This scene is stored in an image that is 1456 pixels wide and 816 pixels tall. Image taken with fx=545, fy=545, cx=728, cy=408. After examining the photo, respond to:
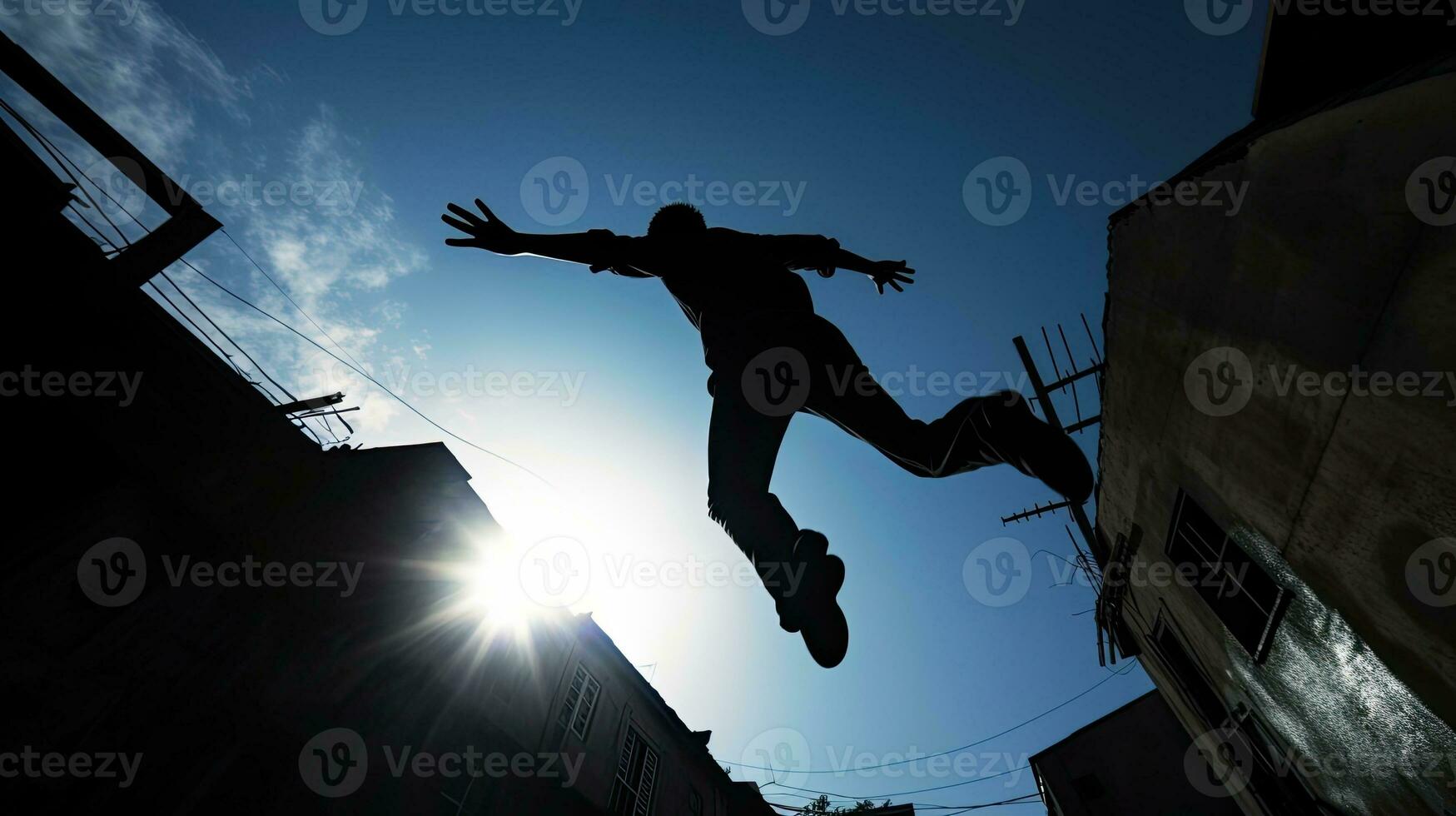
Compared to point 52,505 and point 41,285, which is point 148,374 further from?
point 52,505

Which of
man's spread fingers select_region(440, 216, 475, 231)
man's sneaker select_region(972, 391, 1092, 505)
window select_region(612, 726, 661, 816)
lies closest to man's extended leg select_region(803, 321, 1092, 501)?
man's sneaker select_region(972, 391, 1092, 505)

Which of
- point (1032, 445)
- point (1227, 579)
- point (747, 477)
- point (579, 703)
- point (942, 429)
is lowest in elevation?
point (1032, 445)

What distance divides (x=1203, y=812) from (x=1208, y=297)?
59.1 feet

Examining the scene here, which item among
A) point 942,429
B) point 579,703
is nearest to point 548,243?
point 942,429

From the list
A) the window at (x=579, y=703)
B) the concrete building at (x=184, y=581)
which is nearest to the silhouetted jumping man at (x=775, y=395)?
the concrete building at (x=184, y=581)

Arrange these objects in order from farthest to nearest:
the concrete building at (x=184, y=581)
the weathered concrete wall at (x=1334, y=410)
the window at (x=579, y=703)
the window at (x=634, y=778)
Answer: the window at (x=634, y=778), the window at (x=579, y=703), the concrete building at (x=184, y=581), the weathered concrete wall at (x=1334, y=410)

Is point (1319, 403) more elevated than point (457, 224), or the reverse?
point (1319, 403)

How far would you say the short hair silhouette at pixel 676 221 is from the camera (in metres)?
3.37

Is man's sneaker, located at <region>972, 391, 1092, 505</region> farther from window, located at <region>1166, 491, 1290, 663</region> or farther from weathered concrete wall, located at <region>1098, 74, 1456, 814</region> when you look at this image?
window, located at <region>1166, 491, 1290, 663</region>

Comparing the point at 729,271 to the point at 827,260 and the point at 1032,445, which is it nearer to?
the point at 827,260

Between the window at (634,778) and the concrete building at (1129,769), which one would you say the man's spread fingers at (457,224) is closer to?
the window at (634,778)

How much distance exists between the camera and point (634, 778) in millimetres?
14578

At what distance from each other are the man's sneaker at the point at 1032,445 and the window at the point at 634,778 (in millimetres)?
14949

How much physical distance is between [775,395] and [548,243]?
59.5 inches
